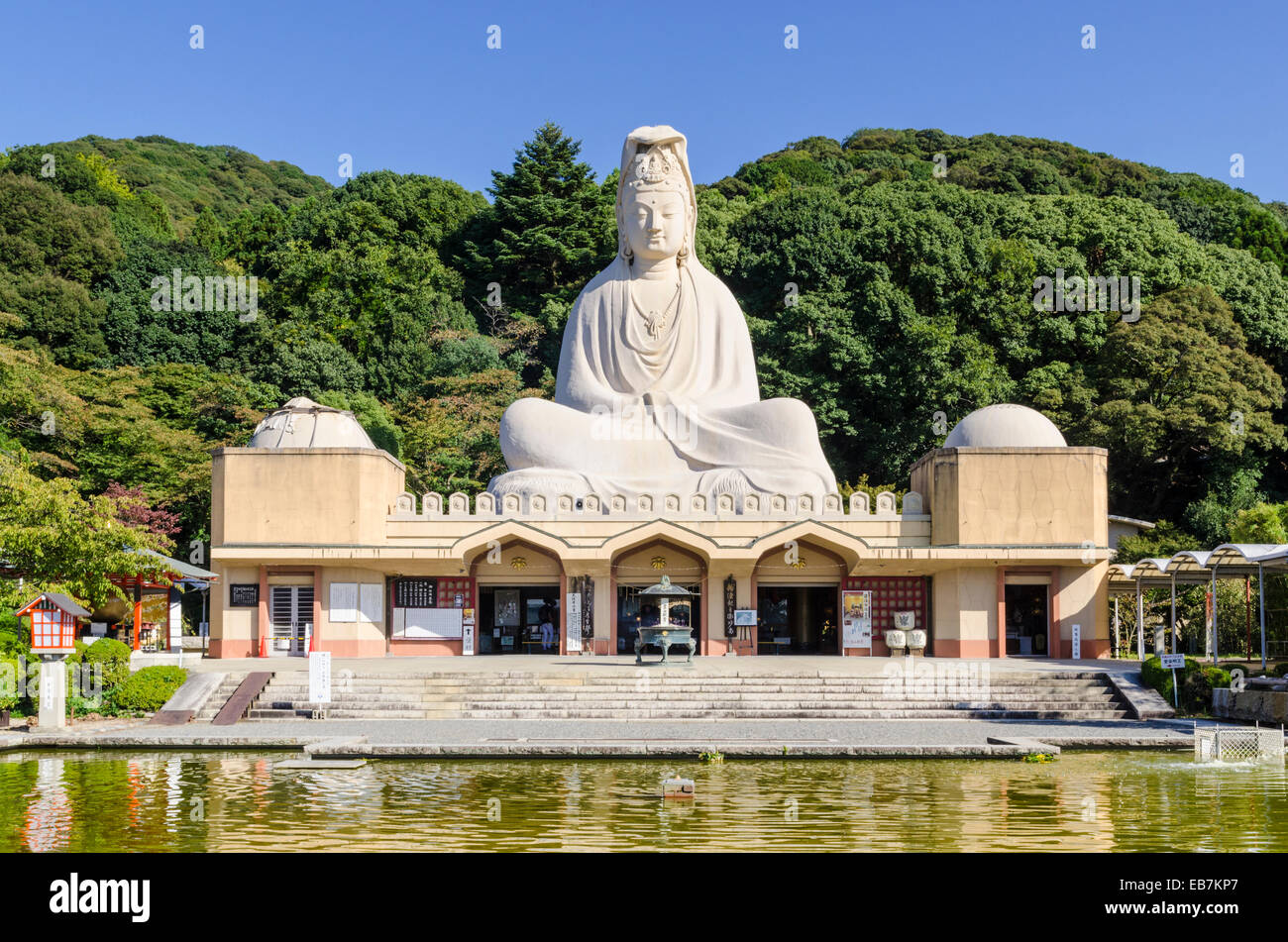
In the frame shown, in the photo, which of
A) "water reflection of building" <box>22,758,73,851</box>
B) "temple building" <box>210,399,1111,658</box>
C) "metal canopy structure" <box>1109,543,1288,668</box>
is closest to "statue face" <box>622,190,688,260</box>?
"temple building" <box>210,399,1111,658</box>

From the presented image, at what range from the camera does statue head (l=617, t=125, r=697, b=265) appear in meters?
32.8

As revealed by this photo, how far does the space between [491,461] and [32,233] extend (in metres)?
19.0

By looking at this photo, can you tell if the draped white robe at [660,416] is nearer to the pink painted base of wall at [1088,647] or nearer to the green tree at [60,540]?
the pink painted base of wall at [1088,647]

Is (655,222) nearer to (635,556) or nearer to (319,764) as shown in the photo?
(635,556)

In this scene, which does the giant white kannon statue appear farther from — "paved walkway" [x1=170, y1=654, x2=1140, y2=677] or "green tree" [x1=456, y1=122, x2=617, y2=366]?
"green tree" [x1=456, y1=122, x2=617, y2=366]

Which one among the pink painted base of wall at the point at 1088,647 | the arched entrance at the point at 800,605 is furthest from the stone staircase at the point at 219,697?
the pink painted base of wall at the point at 1088,647

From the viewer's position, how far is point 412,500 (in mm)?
28984

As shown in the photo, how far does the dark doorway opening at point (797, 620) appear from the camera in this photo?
29641 mm

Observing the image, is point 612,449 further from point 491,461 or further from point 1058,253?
point 1058,253

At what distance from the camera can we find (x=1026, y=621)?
2855 cm

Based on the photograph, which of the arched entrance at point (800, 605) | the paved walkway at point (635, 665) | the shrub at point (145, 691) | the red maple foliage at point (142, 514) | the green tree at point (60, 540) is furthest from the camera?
the red maple foliage at point (142, 514)

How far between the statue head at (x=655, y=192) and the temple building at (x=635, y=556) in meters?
7.21

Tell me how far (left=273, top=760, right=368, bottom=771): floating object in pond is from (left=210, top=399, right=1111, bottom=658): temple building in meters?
11.6
